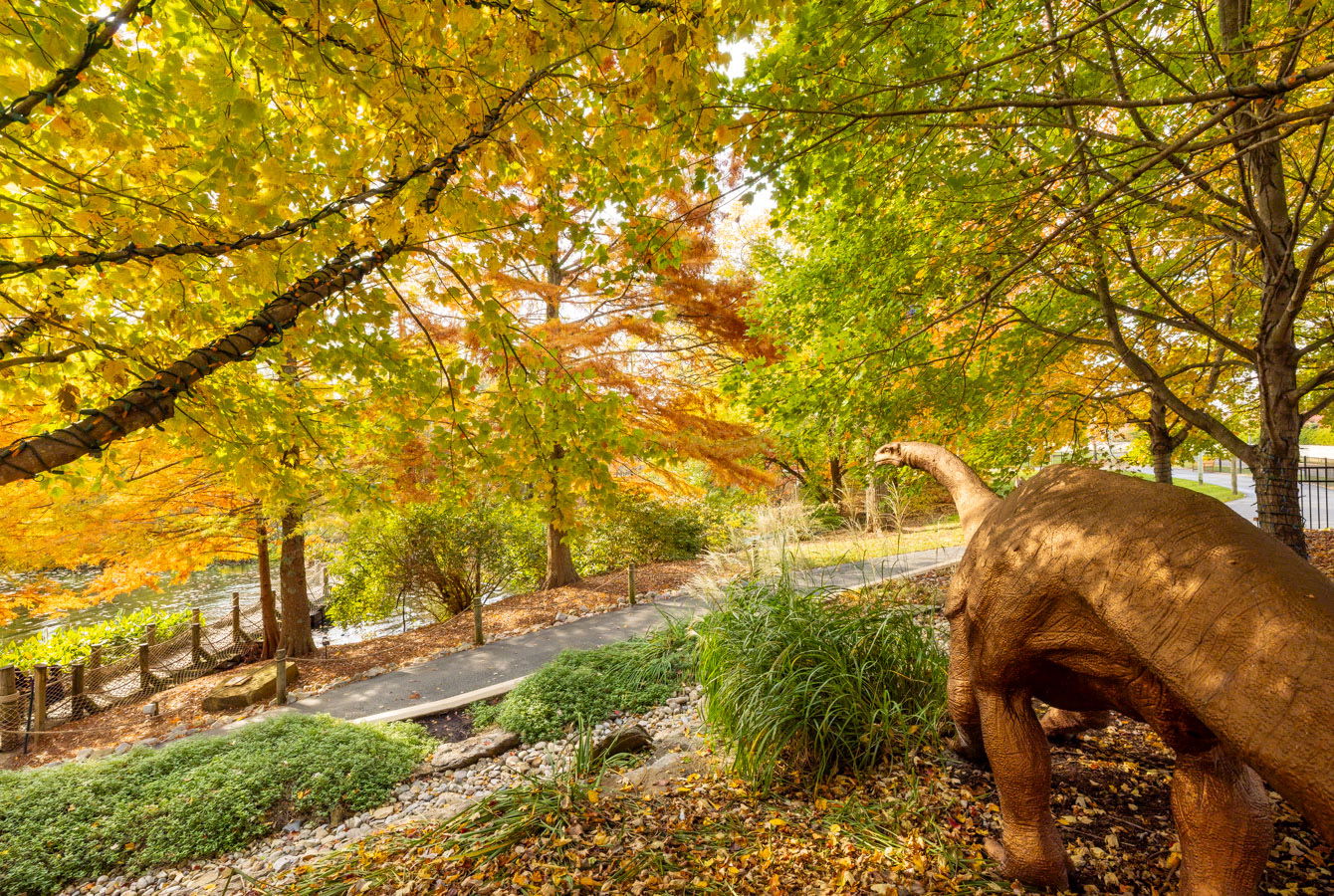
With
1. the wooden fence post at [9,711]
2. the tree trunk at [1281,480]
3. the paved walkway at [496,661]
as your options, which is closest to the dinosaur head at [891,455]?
the paved walkway at [496,661]

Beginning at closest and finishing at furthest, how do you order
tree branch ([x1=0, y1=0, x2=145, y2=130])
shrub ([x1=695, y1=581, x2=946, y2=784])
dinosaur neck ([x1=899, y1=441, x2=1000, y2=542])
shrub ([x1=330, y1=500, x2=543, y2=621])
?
tree branch ([x1=0, y1=0, x2=145, y2=130]) → dinosaur neck ([x1=899, y1=441, x2=1000, y2=542]) → shrub ([x1=695, y1=581, x2=946, y2=784]) → shrub ([x1=330, y1=500, x2=543, y2=621])

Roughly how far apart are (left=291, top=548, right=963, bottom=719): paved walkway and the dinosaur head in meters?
2.00

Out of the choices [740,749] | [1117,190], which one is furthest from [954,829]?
[1117,190]

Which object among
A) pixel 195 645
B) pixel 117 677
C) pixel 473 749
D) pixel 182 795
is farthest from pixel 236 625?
pixel 473 749

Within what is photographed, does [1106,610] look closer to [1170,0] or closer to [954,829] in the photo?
[954,829]

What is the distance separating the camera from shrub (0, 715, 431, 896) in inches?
147

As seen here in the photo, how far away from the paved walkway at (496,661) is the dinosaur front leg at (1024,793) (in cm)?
298

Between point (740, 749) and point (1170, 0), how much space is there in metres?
4.70

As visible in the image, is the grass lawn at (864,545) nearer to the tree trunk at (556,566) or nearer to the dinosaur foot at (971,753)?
the dinosaur foot at (971,753)

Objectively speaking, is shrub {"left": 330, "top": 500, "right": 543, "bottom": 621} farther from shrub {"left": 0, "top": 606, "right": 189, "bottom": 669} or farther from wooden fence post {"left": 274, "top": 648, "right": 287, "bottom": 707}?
wooden fence post {"left": 274, "top": 648, "right": 287, "bottom": 707}

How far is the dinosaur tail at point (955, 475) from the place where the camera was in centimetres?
271

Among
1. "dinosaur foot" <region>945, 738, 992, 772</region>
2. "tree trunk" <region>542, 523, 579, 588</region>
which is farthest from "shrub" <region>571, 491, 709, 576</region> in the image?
"dinosaur foot" <region>945, 738, 992, 772</region>

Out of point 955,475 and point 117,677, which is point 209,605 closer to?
point 117,677

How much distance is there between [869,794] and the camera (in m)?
2.89
